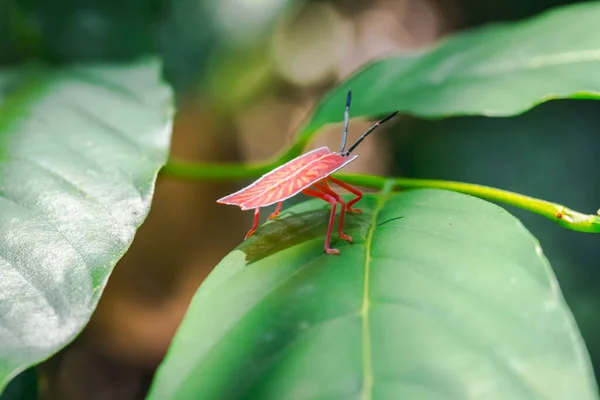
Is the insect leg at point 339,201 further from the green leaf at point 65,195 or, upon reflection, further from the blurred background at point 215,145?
the blurred background at point 215,145

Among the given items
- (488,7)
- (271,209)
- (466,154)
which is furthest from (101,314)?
(488,7)

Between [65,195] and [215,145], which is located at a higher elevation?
[65,195]

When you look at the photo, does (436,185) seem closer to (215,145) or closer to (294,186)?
(294,186)

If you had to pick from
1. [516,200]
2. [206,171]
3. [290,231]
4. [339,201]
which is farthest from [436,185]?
[206,171]

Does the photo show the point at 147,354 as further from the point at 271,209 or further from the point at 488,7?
the point at 488,7

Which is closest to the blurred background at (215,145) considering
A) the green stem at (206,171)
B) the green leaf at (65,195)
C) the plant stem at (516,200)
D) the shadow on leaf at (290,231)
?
the green stem at (206,171)
